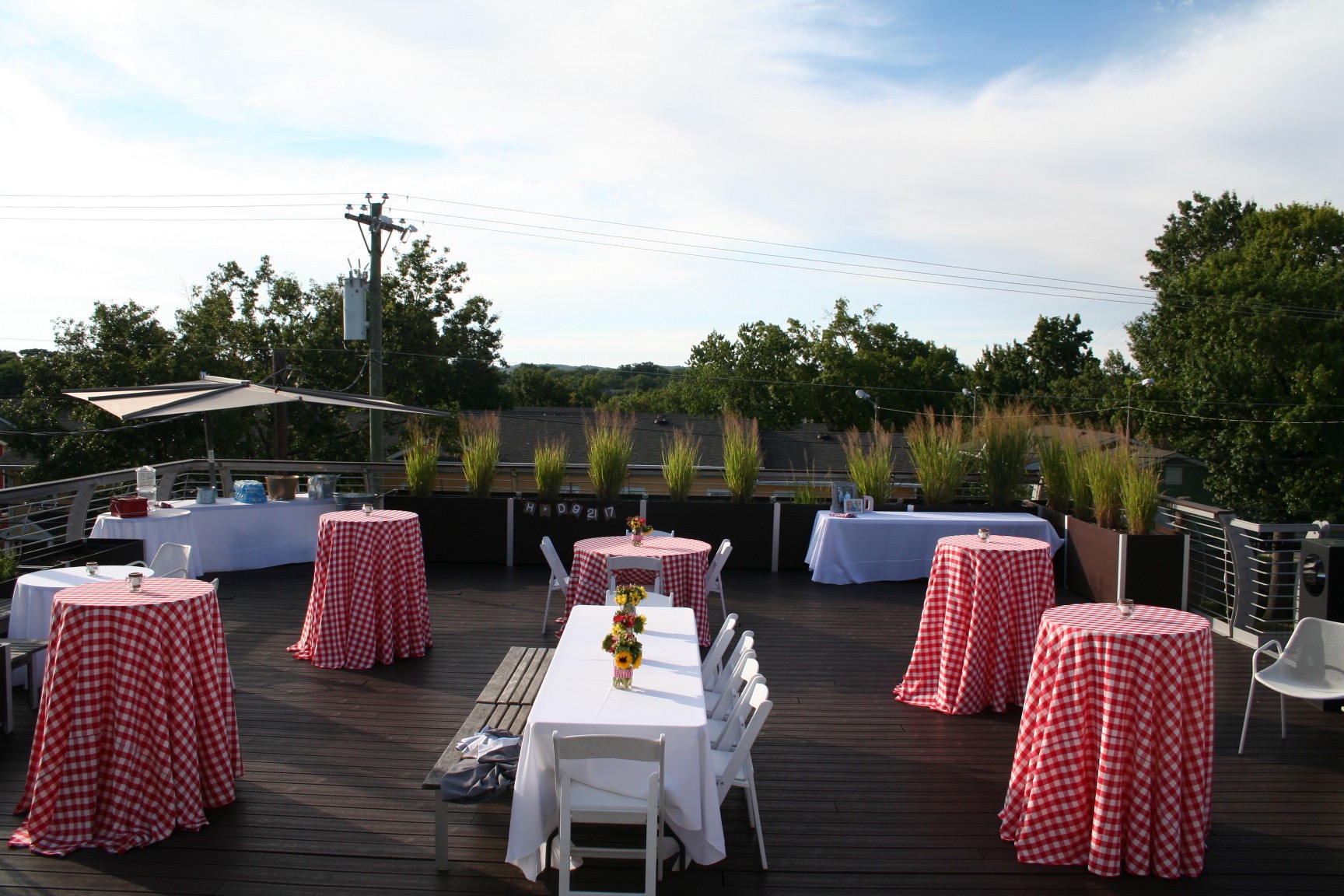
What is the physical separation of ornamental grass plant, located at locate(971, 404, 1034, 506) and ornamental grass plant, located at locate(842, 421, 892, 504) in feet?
3.34

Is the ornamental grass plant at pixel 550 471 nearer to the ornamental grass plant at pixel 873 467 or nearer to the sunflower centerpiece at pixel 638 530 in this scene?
the sunflower centerpiece at pixel 638 530

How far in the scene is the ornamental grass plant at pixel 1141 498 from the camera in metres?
7.72

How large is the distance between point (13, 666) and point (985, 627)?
540 centimetres

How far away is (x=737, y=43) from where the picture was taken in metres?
9.84

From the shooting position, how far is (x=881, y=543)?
30.1ft

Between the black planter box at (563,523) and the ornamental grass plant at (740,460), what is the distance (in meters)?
0.91

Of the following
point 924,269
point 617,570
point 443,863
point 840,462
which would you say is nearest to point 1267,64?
point 617,570

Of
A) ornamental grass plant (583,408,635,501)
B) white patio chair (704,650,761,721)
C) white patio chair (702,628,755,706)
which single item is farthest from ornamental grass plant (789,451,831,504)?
white patio chair (704,650,761,721)

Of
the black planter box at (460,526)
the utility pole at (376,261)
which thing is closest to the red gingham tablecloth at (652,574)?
the black planter box at (460,526)

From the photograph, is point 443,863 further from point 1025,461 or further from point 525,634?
point 1025,461

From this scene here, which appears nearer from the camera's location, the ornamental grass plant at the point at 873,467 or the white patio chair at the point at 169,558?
the white patio chair at the point at 169,558

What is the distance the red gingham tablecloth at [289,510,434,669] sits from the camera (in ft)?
19.6

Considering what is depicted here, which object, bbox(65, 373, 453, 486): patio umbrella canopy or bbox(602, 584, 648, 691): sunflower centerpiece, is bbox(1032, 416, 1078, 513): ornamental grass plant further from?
bbox(602, 584, 648, 691): sunflower centerpiece

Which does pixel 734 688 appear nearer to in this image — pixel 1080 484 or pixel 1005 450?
pixel 1080 484
